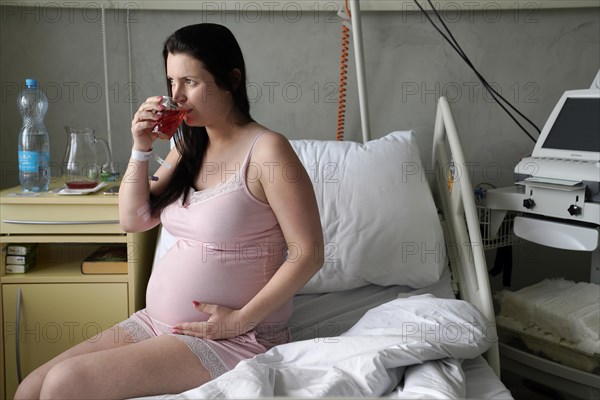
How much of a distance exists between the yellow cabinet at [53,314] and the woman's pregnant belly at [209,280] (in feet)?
1.74

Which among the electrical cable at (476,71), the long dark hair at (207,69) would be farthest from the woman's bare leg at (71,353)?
the electrical cable at (476,71)

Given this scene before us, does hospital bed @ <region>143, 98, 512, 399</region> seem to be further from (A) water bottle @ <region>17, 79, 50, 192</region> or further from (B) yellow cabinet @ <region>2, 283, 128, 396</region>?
(A) water bottle @ <region>17, 79, 50, 192</region>

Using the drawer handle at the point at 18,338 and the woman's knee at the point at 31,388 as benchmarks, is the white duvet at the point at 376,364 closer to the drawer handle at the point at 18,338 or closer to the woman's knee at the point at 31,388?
the woman's knee at the point at 31,388

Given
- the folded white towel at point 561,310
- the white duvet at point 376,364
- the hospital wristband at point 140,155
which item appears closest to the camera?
the white duvet at point 376,364

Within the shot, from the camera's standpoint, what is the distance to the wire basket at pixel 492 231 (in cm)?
219

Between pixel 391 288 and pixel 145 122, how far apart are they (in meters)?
0.92

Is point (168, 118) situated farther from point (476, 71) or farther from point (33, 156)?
point (476, 71)

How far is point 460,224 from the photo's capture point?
2008 millimetres

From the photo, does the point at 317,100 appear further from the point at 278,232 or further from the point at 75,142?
the point at 278,232

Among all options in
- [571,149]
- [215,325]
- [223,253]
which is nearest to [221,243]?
[223,253]

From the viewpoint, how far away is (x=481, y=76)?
2.56m

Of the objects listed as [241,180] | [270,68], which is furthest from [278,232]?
[270,68]

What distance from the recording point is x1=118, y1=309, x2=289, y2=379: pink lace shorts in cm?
145

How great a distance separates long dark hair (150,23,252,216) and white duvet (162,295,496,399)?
1.58 feet
